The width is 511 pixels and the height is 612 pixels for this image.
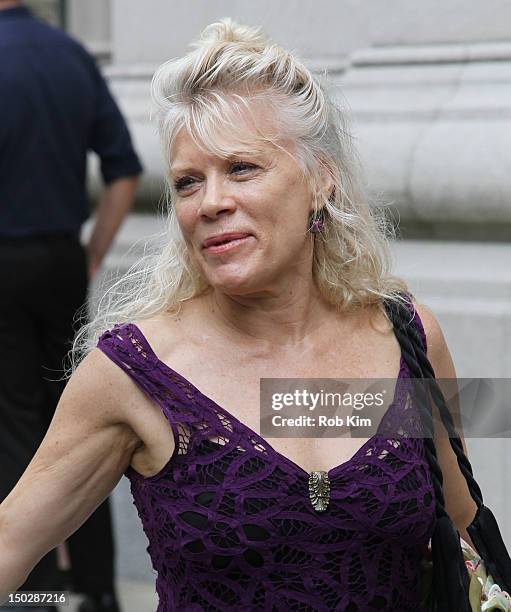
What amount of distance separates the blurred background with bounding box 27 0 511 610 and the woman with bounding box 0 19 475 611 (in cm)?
175

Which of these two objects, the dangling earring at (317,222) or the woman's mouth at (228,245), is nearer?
the woman's mouth at (228,245)

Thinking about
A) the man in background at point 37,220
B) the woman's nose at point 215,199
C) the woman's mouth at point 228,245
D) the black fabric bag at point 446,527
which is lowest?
the black fabric bag at point 446,527

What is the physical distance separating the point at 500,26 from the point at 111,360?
8.22 feet

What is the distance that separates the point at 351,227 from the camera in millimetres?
2732

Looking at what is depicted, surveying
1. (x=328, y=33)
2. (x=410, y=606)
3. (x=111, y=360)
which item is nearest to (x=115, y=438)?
(x=111, y=360)

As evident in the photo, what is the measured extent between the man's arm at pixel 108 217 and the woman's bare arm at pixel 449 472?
242 centimetres

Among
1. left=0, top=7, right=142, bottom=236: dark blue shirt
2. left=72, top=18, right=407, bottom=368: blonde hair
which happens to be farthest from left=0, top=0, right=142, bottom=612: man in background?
left=72, top=18, right=407, bottom=368: blonde hair

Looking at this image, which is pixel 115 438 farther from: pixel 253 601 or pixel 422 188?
pixel 422 188

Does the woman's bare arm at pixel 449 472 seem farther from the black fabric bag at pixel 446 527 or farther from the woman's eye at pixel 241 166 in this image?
the woman's eye at pixel 241 166

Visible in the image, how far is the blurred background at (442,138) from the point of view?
14.1ft

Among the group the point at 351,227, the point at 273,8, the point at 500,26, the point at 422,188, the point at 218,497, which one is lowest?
the point at 218,497

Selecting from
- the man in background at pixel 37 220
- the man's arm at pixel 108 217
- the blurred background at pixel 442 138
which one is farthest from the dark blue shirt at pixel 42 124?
the blurred background at pixel 442 138

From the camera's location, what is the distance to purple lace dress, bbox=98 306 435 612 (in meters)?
2.35

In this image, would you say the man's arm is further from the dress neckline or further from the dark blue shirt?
the dress neckline
